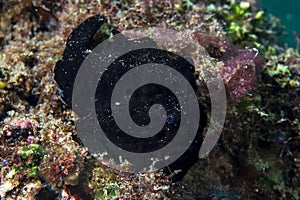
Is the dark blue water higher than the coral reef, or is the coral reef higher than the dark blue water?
the dark blue water

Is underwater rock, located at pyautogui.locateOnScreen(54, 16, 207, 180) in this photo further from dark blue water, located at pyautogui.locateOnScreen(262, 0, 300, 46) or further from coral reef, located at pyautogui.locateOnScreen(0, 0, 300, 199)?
dark blue water, located at pyautogui.locateOnScreen(262, 0, 300, 46)

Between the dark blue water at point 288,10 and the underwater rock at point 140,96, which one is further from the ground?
the dark blue water at point 288,10

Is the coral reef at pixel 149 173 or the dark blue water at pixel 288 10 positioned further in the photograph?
the dark blue water at pixel 288 10

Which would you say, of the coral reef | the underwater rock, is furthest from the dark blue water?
the underwater rock

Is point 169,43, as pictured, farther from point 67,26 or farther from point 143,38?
point 67,26

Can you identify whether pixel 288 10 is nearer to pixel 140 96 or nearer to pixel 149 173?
pixel 140 96

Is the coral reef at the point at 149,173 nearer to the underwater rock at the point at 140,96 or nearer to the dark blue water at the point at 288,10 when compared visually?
the underwater rock at the point at 140,96

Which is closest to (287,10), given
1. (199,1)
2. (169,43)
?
(199,1)

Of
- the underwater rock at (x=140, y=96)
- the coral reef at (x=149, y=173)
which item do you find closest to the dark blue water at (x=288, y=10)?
the coral reef at (x=149, y=173)
